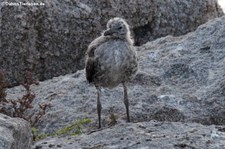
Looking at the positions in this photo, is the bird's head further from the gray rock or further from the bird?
the gray rock

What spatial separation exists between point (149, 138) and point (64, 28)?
5.17 metres

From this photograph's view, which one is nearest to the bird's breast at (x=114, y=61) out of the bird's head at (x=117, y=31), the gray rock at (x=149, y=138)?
the bird's head at (x=117, y=31)

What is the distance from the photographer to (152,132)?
8703mm

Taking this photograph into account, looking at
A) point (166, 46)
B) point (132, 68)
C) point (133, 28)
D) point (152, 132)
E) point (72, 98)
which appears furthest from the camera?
point (133, 28)

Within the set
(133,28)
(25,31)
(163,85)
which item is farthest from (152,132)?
(133,28)

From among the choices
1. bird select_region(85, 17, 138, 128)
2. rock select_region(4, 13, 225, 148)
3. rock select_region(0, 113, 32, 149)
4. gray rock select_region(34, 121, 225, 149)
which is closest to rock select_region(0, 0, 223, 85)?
rock select_region(4, 13, 225, 148)

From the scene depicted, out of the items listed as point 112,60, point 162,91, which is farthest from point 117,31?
point 162,91

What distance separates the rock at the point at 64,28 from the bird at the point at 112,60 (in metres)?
2.21

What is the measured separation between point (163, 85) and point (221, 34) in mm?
1429

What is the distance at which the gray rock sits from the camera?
26.8 ft

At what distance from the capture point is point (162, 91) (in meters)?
11.2

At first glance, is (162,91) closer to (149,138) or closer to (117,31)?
(117,31)

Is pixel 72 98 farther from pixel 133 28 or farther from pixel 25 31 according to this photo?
pixel 133 28

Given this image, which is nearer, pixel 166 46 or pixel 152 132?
pixel 152 132
